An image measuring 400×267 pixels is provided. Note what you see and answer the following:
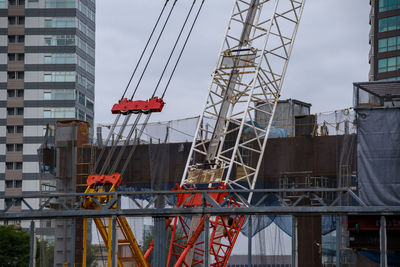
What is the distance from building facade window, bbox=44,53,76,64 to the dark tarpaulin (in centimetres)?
8622

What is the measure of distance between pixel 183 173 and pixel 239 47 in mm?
9590

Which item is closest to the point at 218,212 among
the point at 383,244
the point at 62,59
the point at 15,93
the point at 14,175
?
the point at 383,244

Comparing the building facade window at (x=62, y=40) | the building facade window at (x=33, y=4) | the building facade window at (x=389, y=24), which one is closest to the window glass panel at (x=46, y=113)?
the building facade window at (x=62, y=40)

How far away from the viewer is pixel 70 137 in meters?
56.1

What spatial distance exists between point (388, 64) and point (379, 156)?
238 feet

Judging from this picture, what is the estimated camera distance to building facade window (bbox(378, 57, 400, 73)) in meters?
102

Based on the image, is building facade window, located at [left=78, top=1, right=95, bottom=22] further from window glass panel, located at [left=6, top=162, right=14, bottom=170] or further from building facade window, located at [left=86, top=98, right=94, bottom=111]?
window glass panel, located at [left=6, top=162, right=14, bottom=170]

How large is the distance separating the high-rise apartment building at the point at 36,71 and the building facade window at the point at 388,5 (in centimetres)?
4242

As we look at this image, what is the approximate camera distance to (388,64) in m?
103

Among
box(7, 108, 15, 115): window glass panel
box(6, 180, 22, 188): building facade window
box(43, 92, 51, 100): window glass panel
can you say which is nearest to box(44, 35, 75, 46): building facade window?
box(43, 92, 51, 100): window glass panel

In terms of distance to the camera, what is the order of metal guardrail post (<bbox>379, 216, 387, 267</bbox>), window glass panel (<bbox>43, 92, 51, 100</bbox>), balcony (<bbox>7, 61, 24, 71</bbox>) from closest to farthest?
metal guardrail post (<bbox>379, 216, 387, 267</bbox>)
window glass panel (<bbox>43, 92, 51, 100</bbox>)
balcony (<bbox>7, 61, 24, 71</bbox>)

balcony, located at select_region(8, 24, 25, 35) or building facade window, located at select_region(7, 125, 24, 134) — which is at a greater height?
balcony, located at select_region(8, 24, 25, 35)

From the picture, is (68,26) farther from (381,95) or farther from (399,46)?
(381,95)

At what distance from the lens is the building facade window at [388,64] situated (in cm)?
10219
